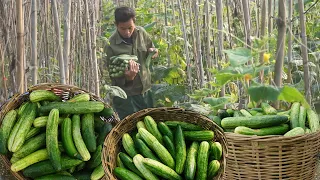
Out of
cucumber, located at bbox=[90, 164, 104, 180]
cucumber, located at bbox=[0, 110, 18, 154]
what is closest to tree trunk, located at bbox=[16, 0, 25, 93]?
cucumber, located at bbox=[0, 110, 18, 154]

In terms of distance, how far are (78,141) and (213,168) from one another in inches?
24.4

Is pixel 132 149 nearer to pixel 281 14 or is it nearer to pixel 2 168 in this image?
pixel 2 168

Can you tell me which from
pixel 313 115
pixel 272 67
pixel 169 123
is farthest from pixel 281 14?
pixel 169 123

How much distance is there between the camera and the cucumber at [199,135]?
1.94m

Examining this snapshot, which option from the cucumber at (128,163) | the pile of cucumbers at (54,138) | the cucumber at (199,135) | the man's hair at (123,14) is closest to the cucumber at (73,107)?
the pile of cucumbers at (54,138)

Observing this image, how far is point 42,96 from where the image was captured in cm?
214

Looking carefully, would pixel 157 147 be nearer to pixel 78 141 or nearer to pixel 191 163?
pixel 191 163

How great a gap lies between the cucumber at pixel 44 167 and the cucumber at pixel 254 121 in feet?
2.83

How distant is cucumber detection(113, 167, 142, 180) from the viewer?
1.76 meters

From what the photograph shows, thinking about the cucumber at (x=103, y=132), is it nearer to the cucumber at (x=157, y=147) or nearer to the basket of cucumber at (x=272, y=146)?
the cucumber at (x=157, y=147)

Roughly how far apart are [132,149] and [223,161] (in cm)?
38

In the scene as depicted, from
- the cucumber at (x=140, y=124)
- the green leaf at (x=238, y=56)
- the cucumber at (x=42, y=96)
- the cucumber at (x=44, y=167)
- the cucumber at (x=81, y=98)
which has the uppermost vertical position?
the green leaf at (x=238, y=56)

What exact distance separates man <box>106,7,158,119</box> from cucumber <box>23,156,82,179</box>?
200 centimetres

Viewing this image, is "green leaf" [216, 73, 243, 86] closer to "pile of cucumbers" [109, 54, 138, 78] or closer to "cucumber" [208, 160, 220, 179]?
"cucumber" [208, 160, 220, 179]
